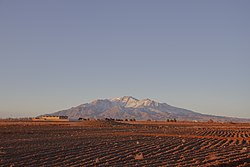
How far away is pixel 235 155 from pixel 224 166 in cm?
483

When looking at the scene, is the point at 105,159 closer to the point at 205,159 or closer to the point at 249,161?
the point at 205,159

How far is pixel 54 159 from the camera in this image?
20719 mm

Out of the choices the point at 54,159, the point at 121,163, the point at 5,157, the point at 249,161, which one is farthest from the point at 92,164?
the point at 249,161

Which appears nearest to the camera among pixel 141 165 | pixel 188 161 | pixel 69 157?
pixel 141 165

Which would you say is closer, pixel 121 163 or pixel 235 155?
pixel 121 163

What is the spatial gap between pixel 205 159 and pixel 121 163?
4863 mm

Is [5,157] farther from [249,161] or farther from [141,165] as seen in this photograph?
[249,161]

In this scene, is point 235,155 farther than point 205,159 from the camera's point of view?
Yes

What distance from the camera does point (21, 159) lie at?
2067 centimetres

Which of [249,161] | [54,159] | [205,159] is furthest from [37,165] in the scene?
[249,161]

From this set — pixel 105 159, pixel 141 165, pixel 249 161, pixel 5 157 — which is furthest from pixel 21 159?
pixel 249 161

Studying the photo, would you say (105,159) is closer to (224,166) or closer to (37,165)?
(37,165)

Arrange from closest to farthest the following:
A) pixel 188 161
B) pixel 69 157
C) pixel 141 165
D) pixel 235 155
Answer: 1. pixel 141 165
2. pixel 188 161
3. pixel 69 157
4. pixel 235 155

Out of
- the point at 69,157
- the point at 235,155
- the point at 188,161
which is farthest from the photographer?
the point at 235,155
